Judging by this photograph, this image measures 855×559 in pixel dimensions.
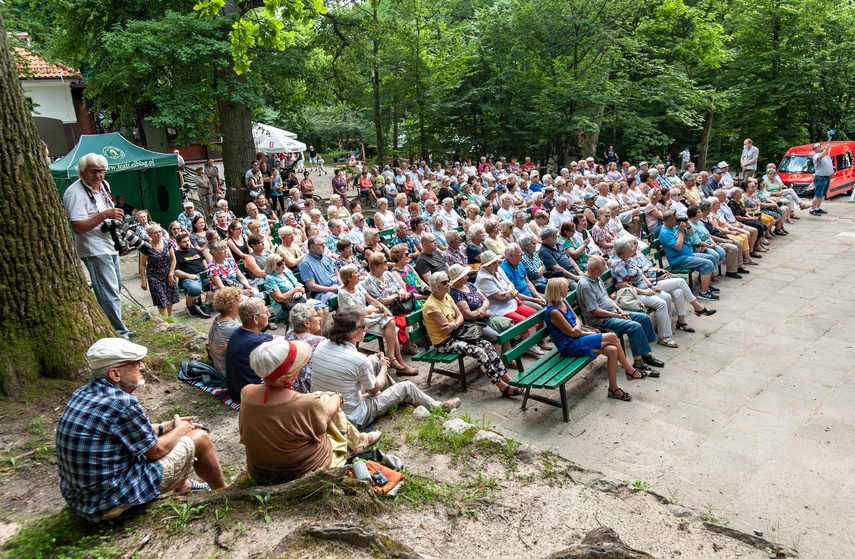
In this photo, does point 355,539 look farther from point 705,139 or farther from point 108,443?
point 705,139

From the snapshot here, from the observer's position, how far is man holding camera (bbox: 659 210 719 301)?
30.5ft

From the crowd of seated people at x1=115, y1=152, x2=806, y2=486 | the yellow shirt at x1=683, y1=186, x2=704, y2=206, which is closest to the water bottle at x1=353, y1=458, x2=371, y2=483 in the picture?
the crowd of seated people at x1=115, y1=152, x2=806, y2=486

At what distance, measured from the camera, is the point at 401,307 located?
24.2 ft

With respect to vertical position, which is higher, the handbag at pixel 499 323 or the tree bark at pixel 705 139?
the tree bark at pixel 705 139

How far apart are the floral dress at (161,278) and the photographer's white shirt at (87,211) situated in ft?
9.21

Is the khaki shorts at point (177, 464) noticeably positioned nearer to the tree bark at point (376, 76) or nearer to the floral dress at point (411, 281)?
the floral dress at point (411, 281)

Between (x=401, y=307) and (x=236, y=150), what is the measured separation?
36.9 ft

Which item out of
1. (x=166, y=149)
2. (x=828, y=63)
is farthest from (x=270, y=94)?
(x=828, y=63)

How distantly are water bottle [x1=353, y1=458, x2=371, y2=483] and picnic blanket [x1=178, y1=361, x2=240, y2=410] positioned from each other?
7.16ft

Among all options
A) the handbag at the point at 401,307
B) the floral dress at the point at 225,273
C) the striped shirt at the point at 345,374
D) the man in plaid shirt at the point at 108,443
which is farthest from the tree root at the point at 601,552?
the floral dress at the point at 225,273

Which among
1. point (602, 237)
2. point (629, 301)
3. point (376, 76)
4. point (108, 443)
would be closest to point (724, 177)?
point (602, 237)

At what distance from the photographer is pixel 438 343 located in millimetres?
6520

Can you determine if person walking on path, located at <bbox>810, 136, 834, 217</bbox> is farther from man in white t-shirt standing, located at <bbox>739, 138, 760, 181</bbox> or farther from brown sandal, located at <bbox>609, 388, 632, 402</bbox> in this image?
brown sandal, located at <bbox>609, 388, 632, 402</bbox>

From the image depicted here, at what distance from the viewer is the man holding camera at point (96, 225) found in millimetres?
5309
